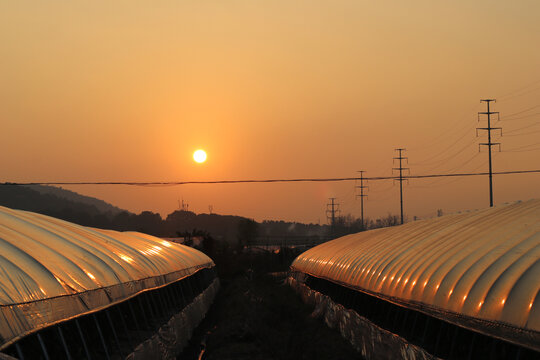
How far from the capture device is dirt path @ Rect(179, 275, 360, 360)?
64.1 feet

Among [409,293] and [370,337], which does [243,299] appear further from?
[409,293]

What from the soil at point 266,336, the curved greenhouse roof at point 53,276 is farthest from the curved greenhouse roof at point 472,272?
the curved greenhouse roof at point 53,276

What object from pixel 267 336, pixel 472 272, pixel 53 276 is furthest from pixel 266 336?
pixel 53 276

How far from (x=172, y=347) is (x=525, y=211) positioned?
1076 cm

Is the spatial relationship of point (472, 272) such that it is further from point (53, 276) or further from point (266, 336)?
point (266, 336)

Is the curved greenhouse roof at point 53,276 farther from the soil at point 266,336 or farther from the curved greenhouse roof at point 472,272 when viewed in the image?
the curved greenhouse roof at point 472,272

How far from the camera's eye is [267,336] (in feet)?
73.7

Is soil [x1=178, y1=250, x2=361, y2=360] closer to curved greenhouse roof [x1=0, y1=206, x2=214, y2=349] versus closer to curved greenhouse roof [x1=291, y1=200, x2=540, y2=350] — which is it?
curved greenhouse roof [x1=291, y1=200, x2=540, y2=350]

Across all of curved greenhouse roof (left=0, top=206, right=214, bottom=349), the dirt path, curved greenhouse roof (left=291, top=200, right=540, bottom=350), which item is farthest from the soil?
curved greenhouse roof (left=0, top=206, right=214, bottom=349)

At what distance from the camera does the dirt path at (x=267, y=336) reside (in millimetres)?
19531

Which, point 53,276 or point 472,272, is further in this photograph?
point 472,272

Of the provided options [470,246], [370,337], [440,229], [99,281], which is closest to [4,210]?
[99,281]

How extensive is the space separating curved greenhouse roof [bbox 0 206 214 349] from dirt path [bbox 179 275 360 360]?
3215 millimetres

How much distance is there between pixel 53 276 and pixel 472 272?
832 cm
